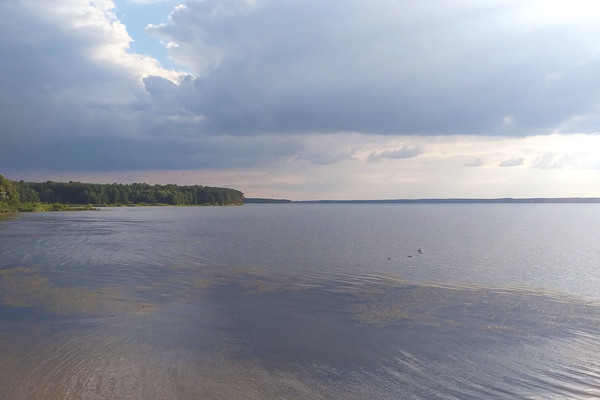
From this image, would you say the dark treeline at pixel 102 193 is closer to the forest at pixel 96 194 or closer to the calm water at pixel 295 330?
the forest at pixel 96 194

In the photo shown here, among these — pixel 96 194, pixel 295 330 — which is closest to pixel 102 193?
pixel 96 194

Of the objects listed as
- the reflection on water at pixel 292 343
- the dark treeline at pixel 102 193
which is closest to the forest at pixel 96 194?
the dark treeline at pixel 102 193

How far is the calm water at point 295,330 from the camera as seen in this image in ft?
28.2

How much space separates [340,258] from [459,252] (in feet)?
29.7

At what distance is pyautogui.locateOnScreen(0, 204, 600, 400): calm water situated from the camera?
859 centimetres

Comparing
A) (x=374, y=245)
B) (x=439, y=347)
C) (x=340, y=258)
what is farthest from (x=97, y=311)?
(x=374, y=245)

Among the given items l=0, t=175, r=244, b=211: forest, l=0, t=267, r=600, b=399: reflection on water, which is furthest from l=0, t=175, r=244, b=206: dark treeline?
l=0, t=267, r=600, b=399: reflection on water

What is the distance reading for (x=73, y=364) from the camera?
366 inches

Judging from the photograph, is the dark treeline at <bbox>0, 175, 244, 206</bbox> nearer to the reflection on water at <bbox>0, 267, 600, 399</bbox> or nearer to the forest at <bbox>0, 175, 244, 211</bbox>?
the forest at <bbox>0, 175, 244, 211</bbox>

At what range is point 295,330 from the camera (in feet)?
39.7

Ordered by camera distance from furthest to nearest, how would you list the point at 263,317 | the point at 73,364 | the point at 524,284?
Answer: 1. the point at 524,284
2. the point at 263,317
3. the point at 73,364

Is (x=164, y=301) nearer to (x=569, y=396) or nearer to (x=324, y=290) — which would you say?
(x=324, y=290)

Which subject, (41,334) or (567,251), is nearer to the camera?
(41,334)

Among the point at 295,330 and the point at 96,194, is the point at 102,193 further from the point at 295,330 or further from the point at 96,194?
the point at 295,330
